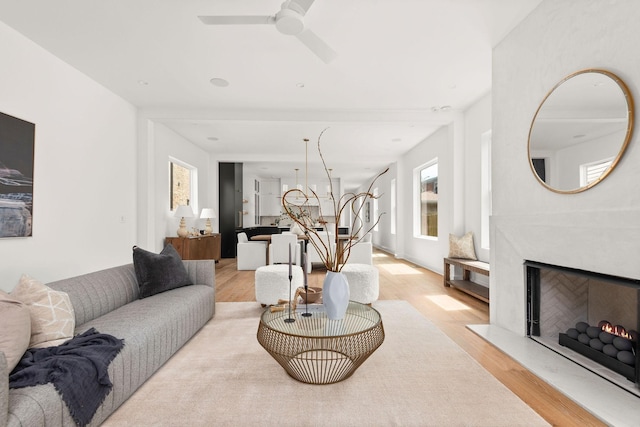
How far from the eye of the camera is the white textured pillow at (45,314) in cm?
165

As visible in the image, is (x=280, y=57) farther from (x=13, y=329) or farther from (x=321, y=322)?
(x=13, y=329)

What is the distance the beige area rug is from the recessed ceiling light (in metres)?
3.01

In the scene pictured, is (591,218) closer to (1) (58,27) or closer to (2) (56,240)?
(1) (58,27)

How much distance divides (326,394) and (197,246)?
15.6ft

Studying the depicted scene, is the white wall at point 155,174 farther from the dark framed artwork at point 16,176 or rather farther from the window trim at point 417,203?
the window trim at point 417,203

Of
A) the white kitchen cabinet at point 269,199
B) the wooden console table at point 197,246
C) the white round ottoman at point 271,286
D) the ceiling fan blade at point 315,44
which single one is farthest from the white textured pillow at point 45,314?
the white kitchen cabinet at point 269,199

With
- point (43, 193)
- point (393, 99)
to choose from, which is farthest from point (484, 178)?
point (43, 193)

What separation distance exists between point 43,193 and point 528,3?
15.5 feet

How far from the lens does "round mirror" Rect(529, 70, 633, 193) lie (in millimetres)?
1948

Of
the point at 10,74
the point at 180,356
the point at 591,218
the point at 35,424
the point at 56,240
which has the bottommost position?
the point at 180,356

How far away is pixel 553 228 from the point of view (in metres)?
2.38

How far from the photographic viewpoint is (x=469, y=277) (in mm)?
4672

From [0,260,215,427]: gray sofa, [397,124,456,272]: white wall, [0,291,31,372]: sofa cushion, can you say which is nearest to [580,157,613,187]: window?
[397,124,456,272]: white wall

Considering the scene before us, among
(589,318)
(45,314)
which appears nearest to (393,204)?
(589,318)
